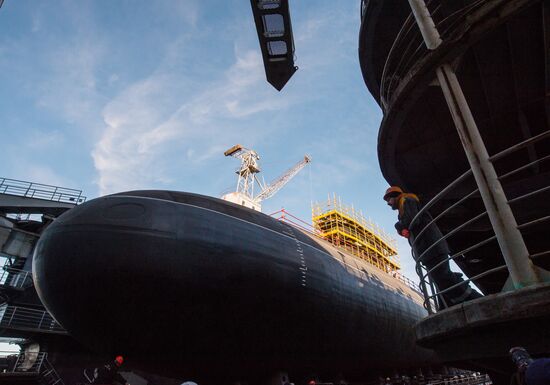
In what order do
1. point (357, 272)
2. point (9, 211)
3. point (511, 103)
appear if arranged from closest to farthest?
point (511, 103) < point (357, 272) < point (9, 211)

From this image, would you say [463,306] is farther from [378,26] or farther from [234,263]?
[378,26]

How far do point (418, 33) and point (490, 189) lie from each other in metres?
3.75

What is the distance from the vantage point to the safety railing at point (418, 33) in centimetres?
451

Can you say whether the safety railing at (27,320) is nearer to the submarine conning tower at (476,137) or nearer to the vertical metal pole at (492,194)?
the submarine conning tower at (476,137)

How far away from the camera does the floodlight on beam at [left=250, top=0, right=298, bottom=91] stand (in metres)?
9.36

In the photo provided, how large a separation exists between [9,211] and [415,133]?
27.4m

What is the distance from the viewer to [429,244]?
19.3ft

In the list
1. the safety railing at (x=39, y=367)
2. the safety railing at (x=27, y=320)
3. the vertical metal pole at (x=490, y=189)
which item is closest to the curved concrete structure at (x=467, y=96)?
the vertical metal pole at (x=490, y=189)

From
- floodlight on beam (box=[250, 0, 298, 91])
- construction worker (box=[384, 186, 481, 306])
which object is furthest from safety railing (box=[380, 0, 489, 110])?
floodlight on beam (box=[250, 0, 298, 91])

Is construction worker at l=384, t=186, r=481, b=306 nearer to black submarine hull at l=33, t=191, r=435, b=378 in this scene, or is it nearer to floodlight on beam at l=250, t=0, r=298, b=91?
black submarine hull at l=33, t=191, r=435, b=378

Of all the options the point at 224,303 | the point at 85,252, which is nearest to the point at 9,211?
the point at 85,252

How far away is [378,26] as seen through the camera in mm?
7664

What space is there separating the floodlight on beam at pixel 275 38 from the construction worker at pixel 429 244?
5428 mm

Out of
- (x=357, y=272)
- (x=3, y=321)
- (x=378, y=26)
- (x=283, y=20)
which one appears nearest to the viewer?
(x=378, y=26)
